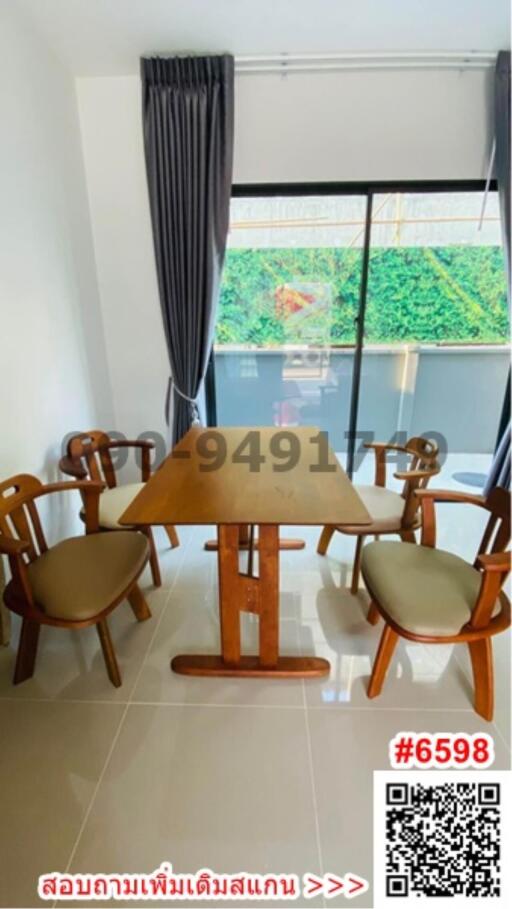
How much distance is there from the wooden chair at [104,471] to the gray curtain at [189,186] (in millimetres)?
730

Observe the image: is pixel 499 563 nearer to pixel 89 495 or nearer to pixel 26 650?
pixel 89 495

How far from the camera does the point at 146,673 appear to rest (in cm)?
153

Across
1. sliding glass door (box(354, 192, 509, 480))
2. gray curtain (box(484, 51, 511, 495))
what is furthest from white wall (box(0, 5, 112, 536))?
gray curtain (box(484, 51, 511, 495))

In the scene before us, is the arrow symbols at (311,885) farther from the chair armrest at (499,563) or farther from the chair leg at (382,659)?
the chair armrest at (499,563)

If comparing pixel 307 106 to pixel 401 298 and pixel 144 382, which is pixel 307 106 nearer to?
pixel 401 298

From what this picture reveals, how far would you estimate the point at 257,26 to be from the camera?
6.23ft

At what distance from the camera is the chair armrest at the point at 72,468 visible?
181cm

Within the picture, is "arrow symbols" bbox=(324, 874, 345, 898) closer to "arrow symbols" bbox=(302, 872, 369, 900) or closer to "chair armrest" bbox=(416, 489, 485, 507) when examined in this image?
"arrow symbols" bbox=(302, 872, 369, 900)

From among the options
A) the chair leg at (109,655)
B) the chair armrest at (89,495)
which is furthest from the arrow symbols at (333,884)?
the chair armrest at (89,495)

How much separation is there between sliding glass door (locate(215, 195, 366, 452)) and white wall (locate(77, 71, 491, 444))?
0.21 meters

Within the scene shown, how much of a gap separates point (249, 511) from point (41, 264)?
1.68m

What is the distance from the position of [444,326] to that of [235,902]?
310 cm

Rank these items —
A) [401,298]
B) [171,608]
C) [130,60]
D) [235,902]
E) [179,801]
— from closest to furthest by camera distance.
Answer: [235,902] < [179,801] < [171,608] < [130,60] < [401,298]

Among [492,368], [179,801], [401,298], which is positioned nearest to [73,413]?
[179,801]
